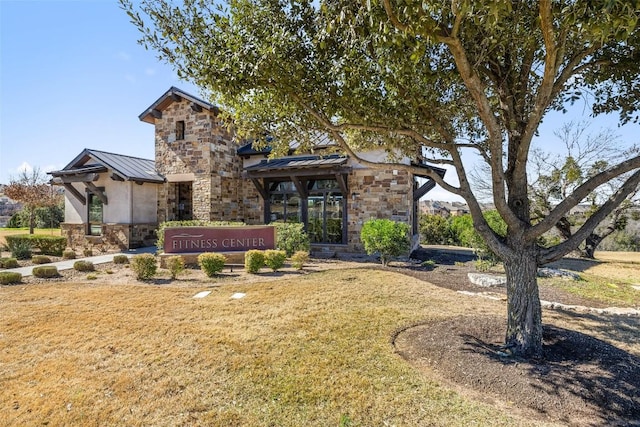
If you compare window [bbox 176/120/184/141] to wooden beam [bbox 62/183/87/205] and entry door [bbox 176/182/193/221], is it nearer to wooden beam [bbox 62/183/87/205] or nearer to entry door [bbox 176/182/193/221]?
entry door [bbox 176/182/193/221]

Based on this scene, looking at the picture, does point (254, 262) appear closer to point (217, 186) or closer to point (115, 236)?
point (217, 186)

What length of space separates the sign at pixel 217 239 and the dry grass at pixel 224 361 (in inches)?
143

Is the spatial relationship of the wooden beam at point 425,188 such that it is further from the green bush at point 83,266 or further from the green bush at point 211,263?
the green bush at point 83,266

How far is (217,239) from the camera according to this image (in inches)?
448

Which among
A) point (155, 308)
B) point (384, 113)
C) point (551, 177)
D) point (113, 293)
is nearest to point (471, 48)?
point (384, 113)

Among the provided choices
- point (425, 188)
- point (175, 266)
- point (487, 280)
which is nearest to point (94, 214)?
point (175, 266)

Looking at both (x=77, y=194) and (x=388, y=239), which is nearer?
(x=388, y=239)

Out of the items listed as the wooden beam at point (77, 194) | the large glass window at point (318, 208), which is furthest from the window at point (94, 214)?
the large glass window at point (318, 208)

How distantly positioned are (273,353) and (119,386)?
1797mm

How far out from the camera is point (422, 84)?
5.14 m

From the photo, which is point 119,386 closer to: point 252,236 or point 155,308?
point 155,308

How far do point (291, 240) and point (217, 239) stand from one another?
103 inches

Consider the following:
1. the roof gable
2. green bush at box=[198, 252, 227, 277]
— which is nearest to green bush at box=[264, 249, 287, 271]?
green bush at box=[198, 252, 227, 277]

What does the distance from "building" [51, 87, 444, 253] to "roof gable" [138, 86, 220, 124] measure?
47 mm
